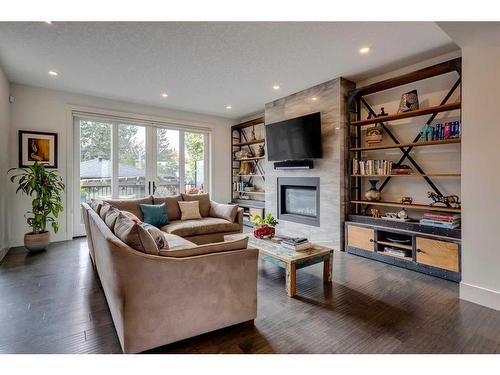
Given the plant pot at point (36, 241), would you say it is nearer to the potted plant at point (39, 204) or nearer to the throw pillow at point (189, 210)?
the potted plant at point (39, 204)

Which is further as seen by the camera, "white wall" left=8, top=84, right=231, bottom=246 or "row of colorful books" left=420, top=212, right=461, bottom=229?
"white wall" left=8, top=84, right=231, bottom=246

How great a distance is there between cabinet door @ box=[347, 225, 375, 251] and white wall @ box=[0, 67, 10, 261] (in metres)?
4.88

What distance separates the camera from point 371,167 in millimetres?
3754

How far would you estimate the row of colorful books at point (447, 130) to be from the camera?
299cm

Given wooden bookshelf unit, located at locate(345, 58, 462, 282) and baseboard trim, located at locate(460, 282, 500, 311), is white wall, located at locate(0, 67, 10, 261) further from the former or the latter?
baseboard trim, located at locate(460, 282, 500, 311)

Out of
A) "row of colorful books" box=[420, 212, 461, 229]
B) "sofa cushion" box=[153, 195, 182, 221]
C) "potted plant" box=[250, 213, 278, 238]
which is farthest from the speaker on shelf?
"sofa cushion" box=[153, 195, 182, 221]

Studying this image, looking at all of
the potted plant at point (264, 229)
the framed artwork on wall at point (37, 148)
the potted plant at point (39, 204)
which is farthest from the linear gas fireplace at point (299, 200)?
the framed artwork on wall at point (37, 148)

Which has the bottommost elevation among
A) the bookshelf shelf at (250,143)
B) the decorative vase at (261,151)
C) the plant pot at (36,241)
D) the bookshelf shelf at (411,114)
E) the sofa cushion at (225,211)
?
the plant pot at (36,241)

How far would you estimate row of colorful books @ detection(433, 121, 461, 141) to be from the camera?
2994mm

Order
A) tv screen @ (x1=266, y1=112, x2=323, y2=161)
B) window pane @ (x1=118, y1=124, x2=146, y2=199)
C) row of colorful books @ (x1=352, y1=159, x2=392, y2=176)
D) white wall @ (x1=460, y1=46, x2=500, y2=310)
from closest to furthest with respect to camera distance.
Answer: white wall @ (x1=460, y1=46, x2=500, y2=310) < row of colorful books @ (x1=352, y1=159, x2=392, y2=176) < tv screen @ (x1=266, y1=112, x2=323, y2=161) < window pane @ (x1=118, y1=124, x2=146, y2=199)

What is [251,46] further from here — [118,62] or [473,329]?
[473,329]

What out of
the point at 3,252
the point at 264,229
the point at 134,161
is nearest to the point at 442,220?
the point at 264,229

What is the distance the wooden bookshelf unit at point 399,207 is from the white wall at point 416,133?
46 millimetres

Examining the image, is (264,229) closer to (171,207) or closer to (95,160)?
(171,207)
